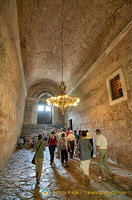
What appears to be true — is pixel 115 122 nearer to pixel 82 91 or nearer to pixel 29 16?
pixel 82 91

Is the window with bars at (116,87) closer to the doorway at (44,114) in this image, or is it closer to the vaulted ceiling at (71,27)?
the vaulted ceiling at (71,27)

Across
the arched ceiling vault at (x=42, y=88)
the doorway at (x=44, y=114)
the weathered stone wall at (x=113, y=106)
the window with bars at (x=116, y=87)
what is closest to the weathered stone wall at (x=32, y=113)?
the arched ceiling vault at (x=42, y=88)

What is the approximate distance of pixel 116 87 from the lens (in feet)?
18.1

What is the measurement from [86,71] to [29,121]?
9183mm

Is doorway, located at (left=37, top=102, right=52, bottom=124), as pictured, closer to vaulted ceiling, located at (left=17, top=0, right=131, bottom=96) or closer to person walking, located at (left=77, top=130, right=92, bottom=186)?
vaulted ceiling, located at (left=17, top=0, right=131, bottom=96)

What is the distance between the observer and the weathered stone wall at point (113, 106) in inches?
181

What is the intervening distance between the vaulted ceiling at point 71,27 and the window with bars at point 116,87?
6.78 feet

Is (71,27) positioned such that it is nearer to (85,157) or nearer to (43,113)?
(85,157)

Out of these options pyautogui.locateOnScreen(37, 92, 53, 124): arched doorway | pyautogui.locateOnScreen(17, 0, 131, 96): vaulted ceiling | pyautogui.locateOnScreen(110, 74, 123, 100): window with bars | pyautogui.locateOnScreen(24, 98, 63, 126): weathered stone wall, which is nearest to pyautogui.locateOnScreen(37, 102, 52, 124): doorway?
pyautogui.locateOnScreen(37, 92, 53, 124): arched doorway

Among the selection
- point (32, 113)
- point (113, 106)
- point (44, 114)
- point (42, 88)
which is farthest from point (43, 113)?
point (113, 106)

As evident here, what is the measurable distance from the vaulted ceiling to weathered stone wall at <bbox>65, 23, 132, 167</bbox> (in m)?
0.64

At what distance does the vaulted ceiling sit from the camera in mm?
4730

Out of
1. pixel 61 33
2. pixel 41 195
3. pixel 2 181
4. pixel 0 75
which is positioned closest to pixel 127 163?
pixel 41 195

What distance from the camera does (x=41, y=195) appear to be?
2.44 meters
